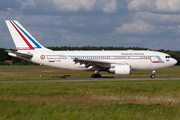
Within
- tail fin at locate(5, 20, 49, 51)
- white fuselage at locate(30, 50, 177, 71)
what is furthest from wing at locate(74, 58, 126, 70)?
tail fin at locate(5, 20, 49, 51)

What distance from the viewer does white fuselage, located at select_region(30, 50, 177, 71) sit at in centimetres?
3772

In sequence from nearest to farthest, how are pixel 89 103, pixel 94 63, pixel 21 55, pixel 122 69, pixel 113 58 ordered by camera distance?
pixel 89 103 < pixel 122 69 < pixel 94 63 < pixel 113 58 < pixel 21 55

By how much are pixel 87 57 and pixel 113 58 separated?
422cm

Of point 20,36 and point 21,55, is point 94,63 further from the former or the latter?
point 20,36

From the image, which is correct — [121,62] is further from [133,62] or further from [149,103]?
[149,103]

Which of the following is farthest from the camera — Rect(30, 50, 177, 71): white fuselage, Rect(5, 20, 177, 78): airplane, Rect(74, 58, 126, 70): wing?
Rect(30, 50, 177, 71): white fuselage

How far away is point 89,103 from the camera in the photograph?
17.8 metres

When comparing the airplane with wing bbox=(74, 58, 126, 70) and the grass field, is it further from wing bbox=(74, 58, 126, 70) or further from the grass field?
the grass field

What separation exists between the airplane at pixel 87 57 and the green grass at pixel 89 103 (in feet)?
44.9

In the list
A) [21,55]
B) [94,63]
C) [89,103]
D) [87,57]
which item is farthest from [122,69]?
[89,103]

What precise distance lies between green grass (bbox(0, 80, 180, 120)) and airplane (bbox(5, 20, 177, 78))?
13681 millimetres

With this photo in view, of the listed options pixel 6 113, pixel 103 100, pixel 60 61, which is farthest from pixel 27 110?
pixel 60 61

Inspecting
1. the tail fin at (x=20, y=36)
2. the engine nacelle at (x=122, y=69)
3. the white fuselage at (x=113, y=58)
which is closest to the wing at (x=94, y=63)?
the white fuselage at (x=113, y=58)

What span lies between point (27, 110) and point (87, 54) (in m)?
23.2
